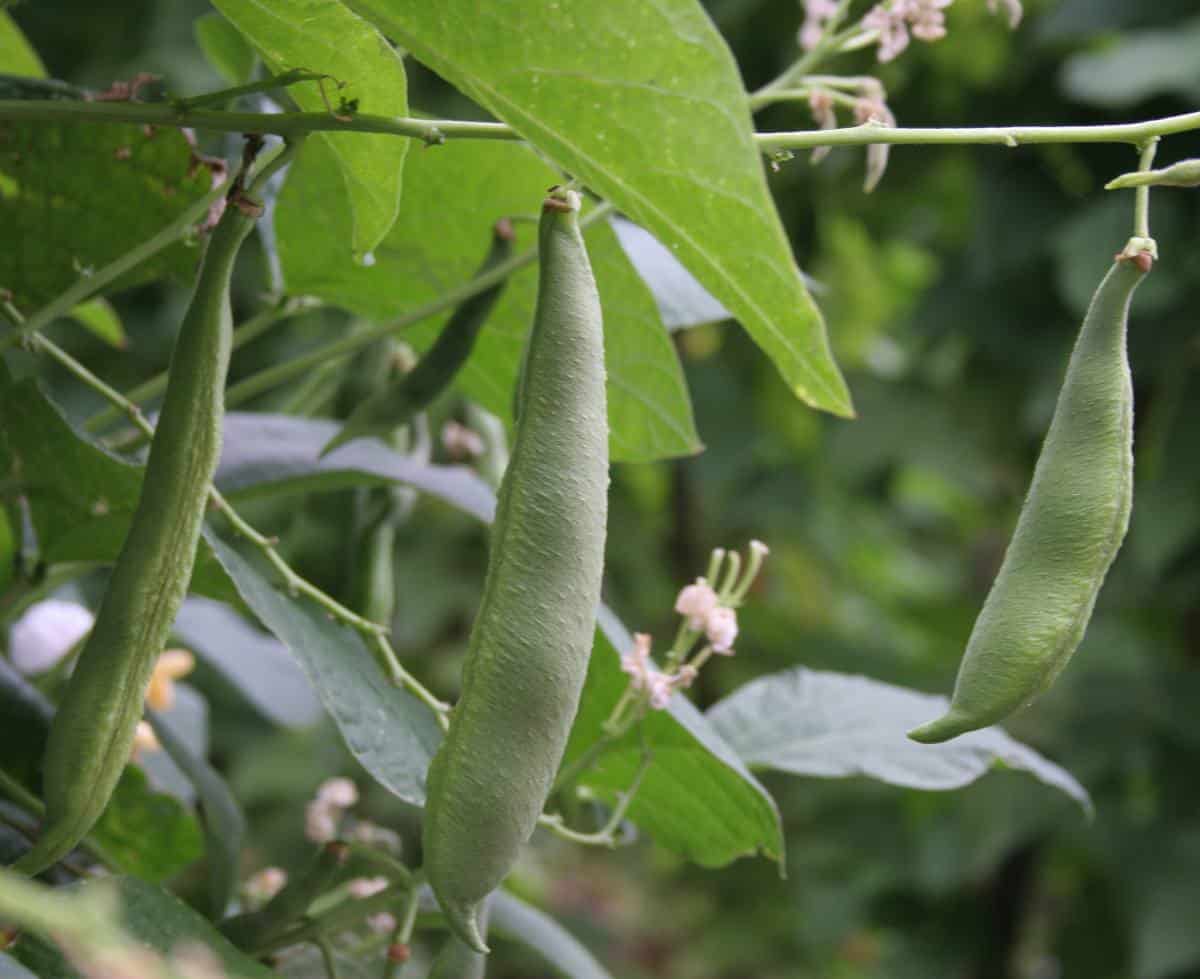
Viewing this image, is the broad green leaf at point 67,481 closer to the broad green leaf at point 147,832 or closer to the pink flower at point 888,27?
the broad green leaf at point 147,832

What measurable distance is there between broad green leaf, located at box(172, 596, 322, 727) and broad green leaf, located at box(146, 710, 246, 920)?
14.7 inches

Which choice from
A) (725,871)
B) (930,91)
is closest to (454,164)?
(930,91)

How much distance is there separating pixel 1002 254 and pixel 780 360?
1.49 metres

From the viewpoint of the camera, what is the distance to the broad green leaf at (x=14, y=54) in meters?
0.69

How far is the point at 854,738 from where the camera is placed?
752mm

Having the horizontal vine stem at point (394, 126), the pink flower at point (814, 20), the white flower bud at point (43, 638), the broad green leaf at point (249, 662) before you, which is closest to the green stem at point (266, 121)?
the horizontal vine stem at point (394, 126)

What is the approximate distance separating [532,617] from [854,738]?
1.27ft

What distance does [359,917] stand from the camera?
2.02 feet

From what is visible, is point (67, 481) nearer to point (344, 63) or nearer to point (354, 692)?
point (354, 692)

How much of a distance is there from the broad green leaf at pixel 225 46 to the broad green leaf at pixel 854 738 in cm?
41

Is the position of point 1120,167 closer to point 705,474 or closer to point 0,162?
point 705,474

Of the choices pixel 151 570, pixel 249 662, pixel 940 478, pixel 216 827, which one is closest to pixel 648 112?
pixel 151 570

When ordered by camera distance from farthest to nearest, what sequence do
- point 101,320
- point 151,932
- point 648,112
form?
point 101,320 < point 151,932 < point 648,112

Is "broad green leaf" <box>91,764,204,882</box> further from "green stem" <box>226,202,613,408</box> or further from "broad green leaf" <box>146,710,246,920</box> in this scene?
"green stem" <box>226,202,613,408</box>
